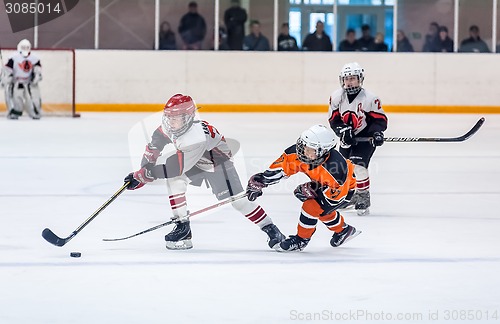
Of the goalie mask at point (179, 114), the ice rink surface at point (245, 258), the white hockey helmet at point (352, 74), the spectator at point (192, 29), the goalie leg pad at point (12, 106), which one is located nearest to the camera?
the ice rink surface at point (245, 258)

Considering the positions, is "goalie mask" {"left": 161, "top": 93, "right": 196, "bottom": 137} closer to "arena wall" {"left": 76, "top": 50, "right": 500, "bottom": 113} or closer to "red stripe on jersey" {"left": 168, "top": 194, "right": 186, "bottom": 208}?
"red stripe on jersey" {"left": 168, "top": 194, "right": 186, "bottom": 208}

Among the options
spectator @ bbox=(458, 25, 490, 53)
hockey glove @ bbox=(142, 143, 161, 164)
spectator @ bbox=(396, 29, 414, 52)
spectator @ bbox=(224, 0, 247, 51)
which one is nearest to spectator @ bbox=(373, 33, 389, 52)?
spectator @ bbox=(396, 29, 414, 52)

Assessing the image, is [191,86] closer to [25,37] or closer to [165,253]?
[25,37]

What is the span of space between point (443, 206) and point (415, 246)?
1.50 m

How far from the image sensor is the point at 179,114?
4.39m

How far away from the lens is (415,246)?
4.68 meters

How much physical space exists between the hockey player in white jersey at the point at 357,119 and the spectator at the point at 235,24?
10062mm

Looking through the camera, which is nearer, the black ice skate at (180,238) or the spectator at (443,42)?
the black ice skate at (180,238)

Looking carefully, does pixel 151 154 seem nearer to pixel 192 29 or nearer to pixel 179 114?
pixel 179 114

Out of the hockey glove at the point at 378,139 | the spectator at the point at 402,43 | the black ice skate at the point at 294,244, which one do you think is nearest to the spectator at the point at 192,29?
the spectator at the point at 402,43

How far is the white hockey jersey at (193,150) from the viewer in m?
4.44

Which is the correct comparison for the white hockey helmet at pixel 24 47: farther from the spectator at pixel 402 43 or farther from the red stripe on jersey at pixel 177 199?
the red stripe on jersey at pixel 177 199

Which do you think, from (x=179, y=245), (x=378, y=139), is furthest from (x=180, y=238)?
(x=378, y=139)

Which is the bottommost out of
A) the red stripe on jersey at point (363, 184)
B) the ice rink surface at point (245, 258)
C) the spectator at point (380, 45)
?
the ice rink surface at point (245, 258)
